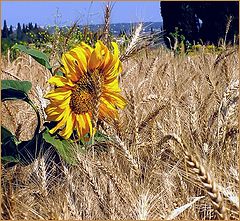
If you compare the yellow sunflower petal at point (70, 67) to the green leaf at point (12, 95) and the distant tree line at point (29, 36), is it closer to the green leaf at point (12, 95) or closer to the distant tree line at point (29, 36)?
the green leaf at point (12, 95)

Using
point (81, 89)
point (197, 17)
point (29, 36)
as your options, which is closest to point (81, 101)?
point (81, 89)

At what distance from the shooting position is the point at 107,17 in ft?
3.95

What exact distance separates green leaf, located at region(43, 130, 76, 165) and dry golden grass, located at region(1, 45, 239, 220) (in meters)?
0.02

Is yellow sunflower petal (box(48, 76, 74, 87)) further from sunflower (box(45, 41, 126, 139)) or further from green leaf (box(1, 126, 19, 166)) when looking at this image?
green leaf (box(1, 126, 19, 166))

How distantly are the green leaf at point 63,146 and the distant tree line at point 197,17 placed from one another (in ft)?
27.5

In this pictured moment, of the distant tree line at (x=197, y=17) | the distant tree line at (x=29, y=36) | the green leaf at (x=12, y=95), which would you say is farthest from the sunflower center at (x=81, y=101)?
the distant tree line at (x=197, y=17)

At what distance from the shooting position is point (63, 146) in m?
1.13

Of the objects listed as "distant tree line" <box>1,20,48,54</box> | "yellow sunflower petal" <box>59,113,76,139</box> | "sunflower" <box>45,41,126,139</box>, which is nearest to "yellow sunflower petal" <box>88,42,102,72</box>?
"sunflower" <box>45,41,126,139</box>

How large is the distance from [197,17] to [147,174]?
9.64 meters

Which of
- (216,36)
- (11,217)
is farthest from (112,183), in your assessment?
(216,36)

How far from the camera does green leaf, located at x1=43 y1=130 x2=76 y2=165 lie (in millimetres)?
1095

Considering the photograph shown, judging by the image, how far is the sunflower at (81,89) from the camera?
109 centimetres

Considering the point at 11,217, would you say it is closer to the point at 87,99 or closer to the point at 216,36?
the point at 87,99

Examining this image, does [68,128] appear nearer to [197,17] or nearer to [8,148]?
[8,148]
